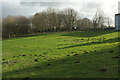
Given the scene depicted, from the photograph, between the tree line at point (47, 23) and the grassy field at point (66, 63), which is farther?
the tree line at point (47, 23)

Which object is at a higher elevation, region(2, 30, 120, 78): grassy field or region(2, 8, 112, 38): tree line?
region(2, 8, 112, 38): tree line

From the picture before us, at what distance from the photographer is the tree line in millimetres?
84438

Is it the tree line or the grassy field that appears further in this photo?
the tree line

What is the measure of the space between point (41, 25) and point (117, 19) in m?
47.4

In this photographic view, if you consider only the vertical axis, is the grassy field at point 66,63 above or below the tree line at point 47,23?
below

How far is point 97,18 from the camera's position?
8756 cm

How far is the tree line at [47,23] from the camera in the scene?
8444 centimetres

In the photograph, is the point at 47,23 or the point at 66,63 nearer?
the point at 66,63

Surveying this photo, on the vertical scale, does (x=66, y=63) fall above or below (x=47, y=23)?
below

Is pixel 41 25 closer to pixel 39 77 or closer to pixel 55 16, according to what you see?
pixel 55 16

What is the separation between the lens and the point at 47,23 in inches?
3346

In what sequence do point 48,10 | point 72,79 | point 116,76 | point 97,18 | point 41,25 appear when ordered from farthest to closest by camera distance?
point 48,10, point 97,18, point 41,25, point 72,79, point 116,76

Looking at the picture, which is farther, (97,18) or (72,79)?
(97,18)

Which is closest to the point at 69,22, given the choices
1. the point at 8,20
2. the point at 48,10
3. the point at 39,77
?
the point at 48,10
